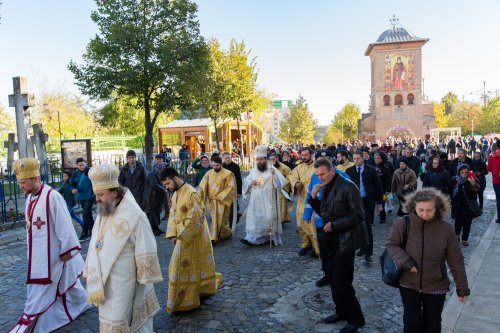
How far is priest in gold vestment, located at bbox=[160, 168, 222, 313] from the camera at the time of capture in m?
4.71

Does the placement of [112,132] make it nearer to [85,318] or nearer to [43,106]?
[43,106]

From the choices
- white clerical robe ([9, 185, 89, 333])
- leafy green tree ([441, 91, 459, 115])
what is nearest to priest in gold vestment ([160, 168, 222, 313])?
white clerical robe ([9, 185, 89, 333])

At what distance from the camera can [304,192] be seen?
24.8ft

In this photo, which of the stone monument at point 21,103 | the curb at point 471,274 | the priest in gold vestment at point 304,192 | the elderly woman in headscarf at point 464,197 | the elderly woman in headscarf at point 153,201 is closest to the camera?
the curb at point 471,274

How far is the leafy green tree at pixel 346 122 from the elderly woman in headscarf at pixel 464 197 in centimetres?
6179

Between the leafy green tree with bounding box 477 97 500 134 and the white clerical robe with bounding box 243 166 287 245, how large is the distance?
64.1 metres

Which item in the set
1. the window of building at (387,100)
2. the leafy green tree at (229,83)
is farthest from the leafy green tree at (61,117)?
the window of building at (387,100)

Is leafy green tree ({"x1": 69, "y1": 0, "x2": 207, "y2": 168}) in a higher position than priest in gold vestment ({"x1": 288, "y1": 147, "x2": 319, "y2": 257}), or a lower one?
higher

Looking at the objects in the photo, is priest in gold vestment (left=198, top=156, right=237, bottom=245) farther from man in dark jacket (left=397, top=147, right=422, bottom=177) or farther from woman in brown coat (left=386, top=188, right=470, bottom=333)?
man in dark jacket (left=397, top=147, right=422, bottom=177)

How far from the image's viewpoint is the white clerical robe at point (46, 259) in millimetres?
4410

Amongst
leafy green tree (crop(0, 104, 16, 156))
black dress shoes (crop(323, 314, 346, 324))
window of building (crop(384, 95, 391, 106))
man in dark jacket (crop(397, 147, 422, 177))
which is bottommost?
black dress shoes (crop(323, 314, 346, 324))

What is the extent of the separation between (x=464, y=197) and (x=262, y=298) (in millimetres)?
4450

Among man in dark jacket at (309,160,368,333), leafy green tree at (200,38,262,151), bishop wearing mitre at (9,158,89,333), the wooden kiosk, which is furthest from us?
the wooden kiosk

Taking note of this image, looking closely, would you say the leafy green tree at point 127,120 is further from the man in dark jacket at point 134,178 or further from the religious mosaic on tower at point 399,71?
the religious mosaic on tower at point 399,71
